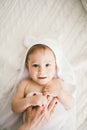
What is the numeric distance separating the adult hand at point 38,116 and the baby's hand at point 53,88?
30mm

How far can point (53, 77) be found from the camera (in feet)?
3.49

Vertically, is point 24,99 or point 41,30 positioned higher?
point 41,30

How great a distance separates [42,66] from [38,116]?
0.20 meters

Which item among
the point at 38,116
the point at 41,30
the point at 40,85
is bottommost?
the point at 38,116

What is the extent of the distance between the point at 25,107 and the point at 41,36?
350 mm

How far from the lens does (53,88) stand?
1015mm

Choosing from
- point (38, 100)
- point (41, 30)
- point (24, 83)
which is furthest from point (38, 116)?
point (41, 30)

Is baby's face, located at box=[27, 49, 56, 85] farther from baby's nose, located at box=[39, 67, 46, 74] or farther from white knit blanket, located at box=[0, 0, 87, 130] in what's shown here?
white knit blanket, located at box=[0, 0, 87, 130]

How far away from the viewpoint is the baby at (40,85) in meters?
0.99

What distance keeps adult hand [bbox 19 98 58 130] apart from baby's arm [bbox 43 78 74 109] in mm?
28

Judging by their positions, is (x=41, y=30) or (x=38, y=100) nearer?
(x=38, y=100)

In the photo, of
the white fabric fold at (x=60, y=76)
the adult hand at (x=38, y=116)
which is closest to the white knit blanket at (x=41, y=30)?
the white fabric fold at (x=60, y=76)

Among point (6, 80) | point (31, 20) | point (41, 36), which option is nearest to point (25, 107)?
point (6, 80)

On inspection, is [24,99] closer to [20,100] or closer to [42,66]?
[20,100]
